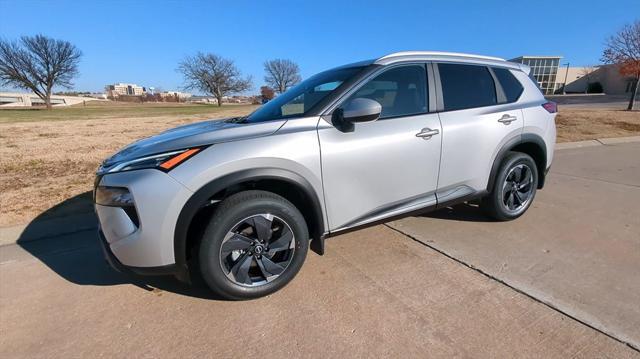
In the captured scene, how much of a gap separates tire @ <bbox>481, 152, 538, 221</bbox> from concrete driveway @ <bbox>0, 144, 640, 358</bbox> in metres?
0.23

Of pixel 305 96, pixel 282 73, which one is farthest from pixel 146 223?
pixel 282 73

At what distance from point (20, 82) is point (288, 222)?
60686mm

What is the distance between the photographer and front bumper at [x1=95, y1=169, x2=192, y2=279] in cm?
213

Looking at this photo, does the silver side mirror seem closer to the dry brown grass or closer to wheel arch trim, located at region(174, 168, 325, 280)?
wheel arch trim, located at region(174, 168, 325, 280)

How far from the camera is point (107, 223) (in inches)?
90.0

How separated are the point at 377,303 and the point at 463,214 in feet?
6.93

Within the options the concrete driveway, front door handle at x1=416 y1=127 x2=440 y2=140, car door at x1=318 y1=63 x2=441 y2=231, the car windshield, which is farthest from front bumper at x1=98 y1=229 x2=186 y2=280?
front door handle at x1=416 y1=127 x2=440 y2=140

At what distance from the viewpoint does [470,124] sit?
126 inches

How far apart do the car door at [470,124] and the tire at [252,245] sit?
1.49 metres

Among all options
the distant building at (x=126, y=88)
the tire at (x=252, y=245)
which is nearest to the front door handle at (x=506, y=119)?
the tire at (x=252, y=245)

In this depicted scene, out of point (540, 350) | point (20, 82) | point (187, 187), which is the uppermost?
point (20, 82)

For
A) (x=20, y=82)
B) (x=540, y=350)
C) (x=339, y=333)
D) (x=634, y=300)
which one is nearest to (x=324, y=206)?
(x=339, y=333)

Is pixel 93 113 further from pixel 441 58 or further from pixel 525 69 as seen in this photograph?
pixel 525 69

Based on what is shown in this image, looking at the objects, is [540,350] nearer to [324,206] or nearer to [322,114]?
[324,206]
